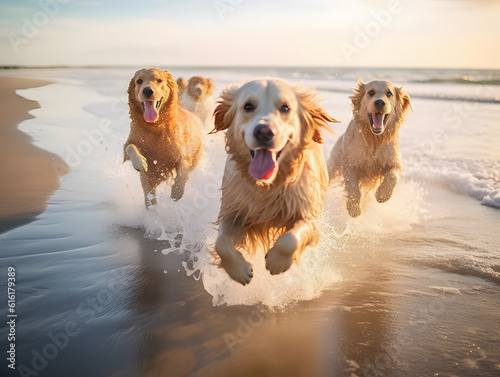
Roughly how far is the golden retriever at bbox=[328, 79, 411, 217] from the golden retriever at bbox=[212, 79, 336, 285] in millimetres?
1845

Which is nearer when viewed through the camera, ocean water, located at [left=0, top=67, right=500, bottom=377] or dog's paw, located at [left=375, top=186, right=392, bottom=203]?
ocean water, located at [left=0, top=67, right=500, bottom=377]

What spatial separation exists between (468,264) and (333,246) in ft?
4.36

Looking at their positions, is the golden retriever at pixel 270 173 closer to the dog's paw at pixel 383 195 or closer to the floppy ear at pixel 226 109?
the floppy ear at pixel 226 109

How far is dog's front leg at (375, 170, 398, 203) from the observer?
19.4 ft

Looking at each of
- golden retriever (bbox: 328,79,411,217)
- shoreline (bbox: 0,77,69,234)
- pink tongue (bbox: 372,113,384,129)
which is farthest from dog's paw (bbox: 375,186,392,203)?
shoreline (bbox: 0,77,69,234)

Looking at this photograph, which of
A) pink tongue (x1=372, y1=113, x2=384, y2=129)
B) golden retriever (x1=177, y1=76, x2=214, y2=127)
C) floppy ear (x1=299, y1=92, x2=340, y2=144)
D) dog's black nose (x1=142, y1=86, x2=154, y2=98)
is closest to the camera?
floppy ear (x1=299, y1=92, x2=340, y2=144)

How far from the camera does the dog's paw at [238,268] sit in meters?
3.49

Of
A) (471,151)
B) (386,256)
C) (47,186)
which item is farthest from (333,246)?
(471,151)

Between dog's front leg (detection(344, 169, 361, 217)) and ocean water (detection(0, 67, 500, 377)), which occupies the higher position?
dog's front leg (detection(344, 169, 361, 217))

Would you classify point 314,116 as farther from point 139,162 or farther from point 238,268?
point 139,162

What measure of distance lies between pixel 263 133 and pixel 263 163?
0.98 ft

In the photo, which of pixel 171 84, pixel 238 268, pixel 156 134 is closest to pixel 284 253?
pixel 238 268

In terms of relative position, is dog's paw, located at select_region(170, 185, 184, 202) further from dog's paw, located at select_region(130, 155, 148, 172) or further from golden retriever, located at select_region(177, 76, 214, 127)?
golden retriever, located at select_region(177, 76, 214, 127)

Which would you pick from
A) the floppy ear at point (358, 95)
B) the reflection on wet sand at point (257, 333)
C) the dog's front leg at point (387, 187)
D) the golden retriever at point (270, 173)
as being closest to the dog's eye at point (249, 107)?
the golden retriever at point (270, 173)
